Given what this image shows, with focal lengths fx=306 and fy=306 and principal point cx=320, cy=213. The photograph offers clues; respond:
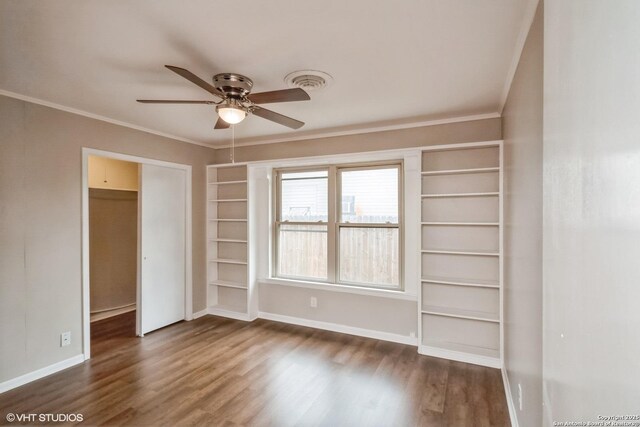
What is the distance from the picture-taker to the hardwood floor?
2.32 metres

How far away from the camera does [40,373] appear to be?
9.40 ft

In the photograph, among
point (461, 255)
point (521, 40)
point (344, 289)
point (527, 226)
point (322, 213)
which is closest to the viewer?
point (527, 226)

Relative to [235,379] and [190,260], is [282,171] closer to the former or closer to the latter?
[190,260]

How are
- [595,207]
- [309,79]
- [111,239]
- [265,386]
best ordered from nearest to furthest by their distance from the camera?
[595,207], [309,79], [265,386], [111,239]

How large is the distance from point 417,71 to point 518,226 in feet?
4.32

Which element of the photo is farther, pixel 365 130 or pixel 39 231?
pixel 365 130

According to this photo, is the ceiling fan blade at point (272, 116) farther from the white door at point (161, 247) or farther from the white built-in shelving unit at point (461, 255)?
the white door at point (161, 247)

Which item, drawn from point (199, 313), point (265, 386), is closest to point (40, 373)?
point (199, 313)

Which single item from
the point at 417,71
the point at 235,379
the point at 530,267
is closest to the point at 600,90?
the point at 530,267

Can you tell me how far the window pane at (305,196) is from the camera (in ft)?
14.1

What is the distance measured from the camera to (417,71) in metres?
2.29

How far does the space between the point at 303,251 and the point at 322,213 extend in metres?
0.63

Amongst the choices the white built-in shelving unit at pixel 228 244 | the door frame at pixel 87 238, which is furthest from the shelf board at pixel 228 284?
the door frame at pixel 87 238

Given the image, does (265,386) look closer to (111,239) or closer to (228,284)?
(228,284)
